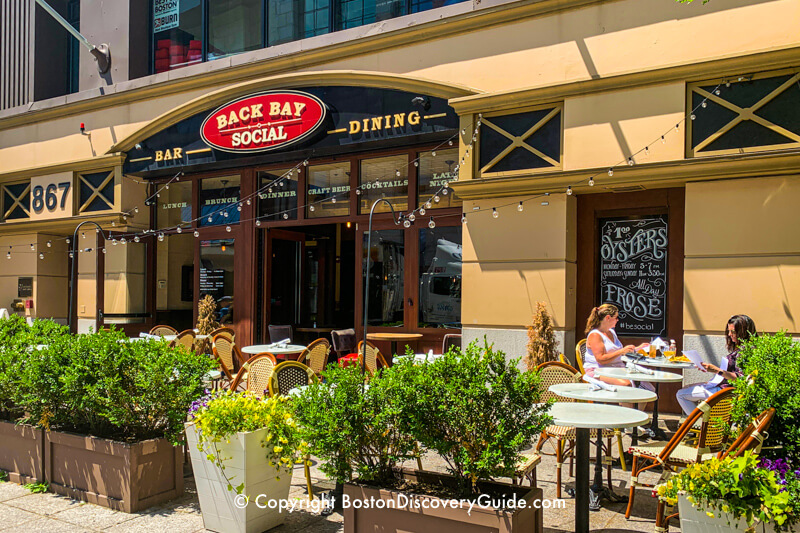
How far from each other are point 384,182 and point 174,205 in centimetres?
519

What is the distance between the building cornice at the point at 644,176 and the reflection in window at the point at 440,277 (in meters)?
0.99

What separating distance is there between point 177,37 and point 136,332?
6300mm

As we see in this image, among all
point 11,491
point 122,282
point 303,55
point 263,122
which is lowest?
point 11,491

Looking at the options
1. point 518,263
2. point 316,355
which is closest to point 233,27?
point 316,355

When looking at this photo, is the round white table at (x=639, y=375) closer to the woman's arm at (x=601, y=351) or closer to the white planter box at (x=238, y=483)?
the woman's arm at (x=601, y=351)

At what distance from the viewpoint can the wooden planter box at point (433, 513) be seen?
339cm

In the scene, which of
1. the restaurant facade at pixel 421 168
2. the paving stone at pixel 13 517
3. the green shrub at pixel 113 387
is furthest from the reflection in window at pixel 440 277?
the paving stone at pixel 13 517

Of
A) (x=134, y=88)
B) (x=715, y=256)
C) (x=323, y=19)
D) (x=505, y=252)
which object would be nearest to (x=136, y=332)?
(x=134, y=88)

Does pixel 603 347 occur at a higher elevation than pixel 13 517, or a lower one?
higher

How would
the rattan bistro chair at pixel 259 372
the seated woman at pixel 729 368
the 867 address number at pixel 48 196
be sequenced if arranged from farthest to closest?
1. the 867 address number at pixel 48 196
2. the rattan bistro chair at pixel 259 372
3. the seated woman at pixel 729 368

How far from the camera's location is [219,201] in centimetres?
1255

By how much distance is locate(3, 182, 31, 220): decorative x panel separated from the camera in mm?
14562

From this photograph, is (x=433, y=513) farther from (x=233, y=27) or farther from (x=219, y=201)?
(x=233, y=27)

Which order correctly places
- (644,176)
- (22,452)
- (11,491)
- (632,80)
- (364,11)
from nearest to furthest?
1. (11,491)
2. (22,452)
3. (644,176)
4. (632,80)
5. (364,11)
